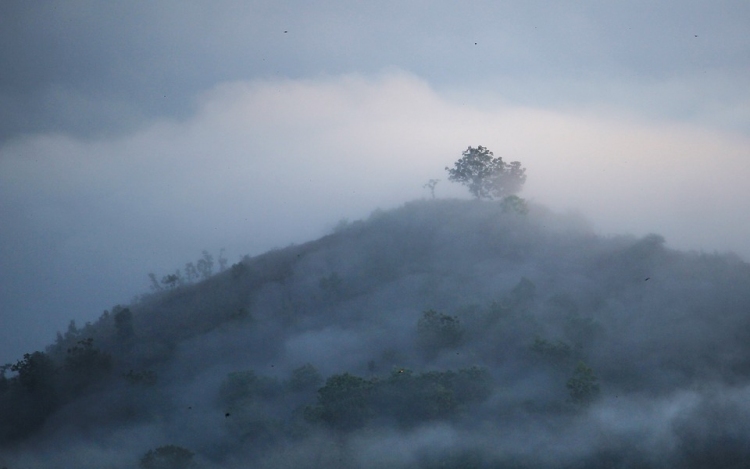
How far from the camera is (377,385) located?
85688 millimetres

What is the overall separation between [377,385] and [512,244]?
190ft

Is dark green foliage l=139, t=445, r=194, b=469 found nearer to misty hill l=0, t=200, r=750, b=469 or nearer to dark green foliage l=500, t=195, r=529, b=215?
misty hill l=0, t=200, r=750, b=469

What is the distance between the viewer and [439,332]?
98.2 meters

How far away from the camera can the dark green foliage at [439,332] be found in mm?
98188

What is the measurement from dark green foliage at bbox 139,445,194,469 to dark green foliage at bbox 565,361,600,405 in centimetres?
5128

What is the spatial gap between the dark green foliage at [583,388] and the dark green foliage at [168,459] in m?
51.3

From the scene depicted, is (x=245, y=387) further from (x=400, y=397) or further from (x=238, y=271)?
(x=238, y=271)

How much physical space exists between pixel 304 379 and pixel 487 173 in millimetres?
78727

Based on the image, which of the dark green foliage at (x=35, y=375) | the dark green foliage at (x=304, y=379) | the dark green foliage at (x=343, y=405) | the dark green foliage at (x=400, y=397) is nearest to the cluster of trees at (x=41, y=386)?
the dark green foliage at (x=35, y=375)

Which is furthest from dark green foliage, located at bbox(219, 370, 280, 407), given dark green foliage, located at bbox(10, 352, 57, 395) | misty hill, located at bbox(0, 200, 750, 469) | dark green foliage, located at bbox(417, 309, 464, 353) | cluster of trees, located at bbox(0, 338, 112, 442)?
dark green foliage, located at bbox(10, 352, 57, 395)

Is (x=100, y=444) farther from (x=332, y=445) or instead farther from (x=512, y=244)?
(x=512, y=244)

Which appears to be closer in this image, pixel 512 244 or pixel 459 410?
pixel 459 410

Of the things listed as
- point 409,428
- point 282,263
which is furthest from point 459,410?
point 282,263

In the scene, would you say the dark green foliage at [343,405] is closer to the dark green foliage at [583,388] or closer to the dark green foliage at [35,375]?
the dark green foliage at [583,388]
